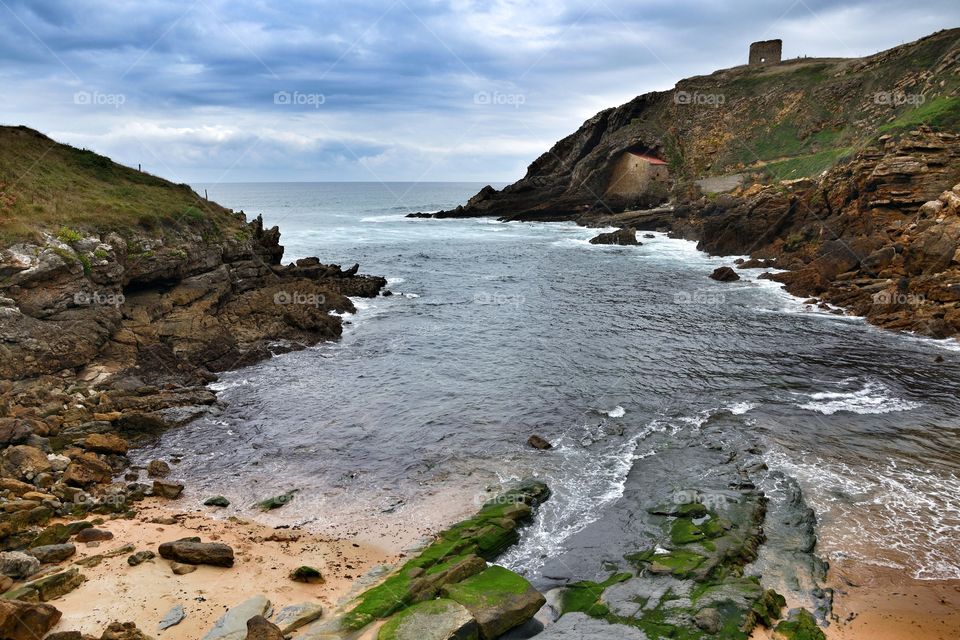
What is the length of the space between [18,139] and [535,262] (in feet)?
126

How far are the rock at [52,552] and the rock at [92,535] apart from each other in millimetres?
605

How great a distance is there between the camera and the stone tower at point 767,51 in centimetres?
9350

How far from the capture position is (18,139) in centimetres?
2920

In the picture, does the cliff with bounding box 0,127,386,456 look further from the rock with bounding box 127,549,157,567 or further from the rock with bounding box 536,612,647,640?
the rock with bounding box 536,612,647,640

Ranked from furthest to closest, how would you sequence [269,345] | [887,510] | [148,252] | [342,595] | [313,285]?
[313,285] → [269,345] → [148,252] → [887,510] → [342,595]

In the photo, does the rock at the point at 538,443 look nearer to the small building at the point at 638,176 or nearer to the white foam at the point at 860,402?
the white foam at the point at 860,402

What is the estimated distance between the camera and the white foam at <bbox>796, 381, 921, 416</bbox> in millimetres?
21094

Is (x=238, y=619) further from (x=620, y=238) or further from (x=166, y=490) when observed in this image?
(x=620, y=238)

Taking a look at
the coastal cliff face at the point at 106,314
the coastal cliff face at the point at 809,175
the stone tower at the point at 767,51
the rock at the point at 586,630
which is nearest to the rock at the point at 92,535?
the coastal cliff face at the point at 106,314

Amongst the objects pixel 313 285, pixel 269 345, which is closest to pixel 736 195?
pixel 313 285

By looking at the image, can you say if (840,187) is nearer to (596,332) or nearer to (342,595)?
(596,332)

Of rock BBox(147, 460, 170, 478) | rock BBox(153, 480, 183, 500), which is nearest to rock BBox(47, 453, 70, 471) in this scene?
rock BBox(147, 460, 170, 478)

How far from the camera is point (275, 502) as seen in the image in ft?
53.1

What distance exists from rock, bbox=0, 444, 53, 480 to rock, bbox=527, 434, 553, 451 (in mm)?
13236
